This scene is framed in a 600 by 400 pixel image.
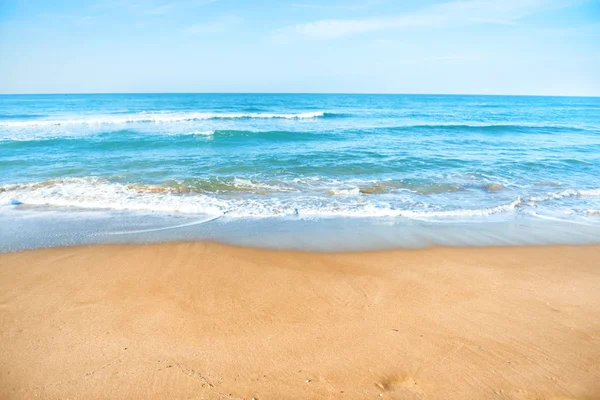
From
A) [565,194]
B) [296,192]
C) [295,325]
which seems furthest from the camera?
[565,194]

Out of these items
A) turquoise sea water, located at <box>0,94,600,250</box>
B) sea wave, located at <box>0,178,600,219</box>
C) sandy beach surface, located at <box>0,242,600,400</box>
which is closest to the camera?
sandy beach surface, located at <box>0,242,600,400</box>

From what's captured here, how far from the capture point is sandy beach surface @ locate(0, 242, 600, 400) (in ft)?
11.0

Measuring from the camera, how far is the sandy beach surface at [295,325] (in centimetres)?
337

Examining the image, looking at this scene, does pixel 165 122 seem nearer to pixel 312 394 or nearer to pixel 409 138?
pixel 409 138

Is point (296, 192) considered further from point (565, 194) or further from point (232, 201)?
point (565, 194)

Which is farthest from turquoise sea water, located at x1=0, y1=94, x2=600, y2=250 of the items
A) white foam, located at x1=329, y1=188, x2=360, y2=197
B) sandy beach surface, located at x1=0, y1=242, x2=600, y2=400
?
sandy beach surface, located at x1=0, y1=242, x2=600, y2=400

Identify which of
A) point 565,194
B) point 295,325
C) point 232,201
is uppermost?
point 565,194

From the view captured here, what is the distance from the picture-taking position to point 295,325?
13.8 feet

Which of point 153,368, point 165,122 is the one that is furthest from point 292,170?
point 165,122

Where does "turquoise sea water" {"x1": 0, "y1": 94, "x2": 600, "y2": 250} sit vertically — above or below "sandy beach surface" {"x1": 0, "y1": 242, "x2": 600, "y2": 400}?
above

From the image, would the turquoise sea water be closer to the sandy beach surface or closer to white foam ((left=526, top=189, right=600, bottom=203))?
white foam ((left=526, top=189, right=600, bottom=203))

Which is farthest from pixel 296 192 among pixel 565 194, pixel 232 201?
pixel 565 194

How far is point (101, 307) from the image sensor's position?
4.55m

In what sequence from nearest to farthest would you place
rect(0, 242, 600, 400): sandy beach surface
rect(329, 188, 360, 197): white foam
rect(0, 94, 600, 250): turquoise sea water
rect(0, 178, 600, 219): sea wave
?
rect(0, 242, 600, 400): sandy beach surface, rect(0, 94, 600, 250): turquoise sea water, rect(0, 178, 600, 219): sea wave, rect(329, 188, 360, 197): white foam
